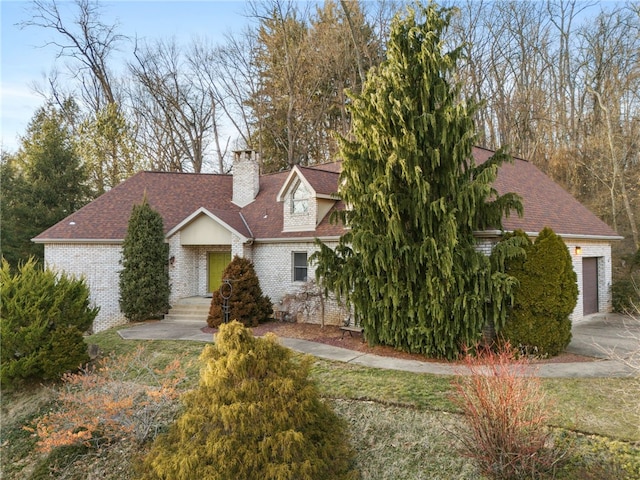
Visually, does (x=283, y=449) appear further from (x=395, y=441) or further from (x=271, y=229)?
(x=271, y=229)

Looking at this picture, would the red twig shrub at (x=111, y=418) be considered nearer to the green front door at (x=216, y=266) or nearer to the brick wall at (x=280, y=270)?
the brick wall at (x=280, y=270)

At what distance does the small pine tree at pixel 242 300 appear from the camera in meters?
12.7

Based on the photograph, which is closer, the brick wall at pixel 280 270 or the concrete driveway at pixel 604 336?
the concrete driveway at pixel 604 336

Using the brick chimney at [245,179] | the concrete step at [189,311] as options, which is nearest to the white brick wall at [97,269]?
the concrete step at [189,311]

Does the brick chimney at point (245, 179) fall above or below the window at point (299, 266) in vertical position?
above

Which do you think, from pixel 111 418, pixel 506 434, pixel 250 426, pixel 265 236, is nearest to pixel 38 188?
pixel 265 236

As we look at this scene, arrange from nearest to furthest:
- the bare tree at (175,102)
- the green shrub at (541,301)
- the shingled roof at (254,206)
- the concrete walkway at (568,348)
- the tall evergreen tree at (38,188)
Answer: the concrete walkway at (568,348), the green shrub at (541,301), the shingled roof at (254,206), the tall evergreen tree at (38,188), the bare tree at (175,102)

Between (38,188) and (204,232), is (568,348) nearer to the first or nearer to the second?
(204,232)

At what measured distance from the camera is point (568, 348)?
9.48m

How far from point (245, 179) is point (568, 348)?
14151 millimetres

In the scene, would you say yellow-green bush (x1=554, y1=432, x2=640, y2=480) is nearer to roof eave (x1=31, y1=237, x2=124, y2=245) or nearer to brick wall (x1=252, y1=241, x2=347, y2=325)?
brick wall (x1=252, y1=241, x2=347, y2=325)

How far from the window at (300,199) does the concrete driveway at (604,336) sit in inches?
357

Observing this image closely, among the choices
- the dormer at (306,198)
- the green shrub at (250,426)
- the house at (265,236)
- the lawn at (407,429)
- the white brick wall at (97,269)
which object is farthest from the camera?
the white brick wall at (97,269)

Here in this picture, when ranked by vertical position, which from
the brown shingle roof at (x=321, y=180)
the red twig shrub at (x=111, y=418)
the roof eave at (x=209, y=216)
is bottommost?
the red twig shrub at (x=111, y=418)
